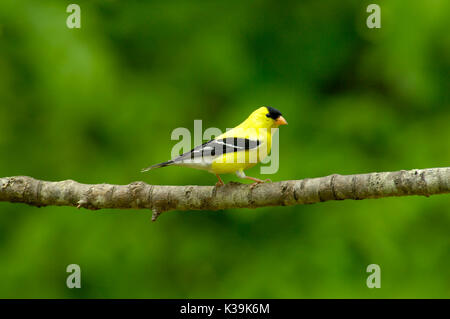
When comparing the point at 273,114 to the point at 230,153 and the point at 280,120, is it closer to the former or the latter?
the point at 280,120

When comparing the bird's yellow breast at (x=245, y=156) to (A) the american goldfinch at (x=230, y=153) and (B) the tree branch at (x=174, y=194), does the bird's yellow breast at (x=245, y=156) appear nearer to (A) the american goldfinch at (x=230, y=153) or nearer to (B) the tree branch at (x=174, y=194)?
(A) the american goldfinch at (x=230, y=153)

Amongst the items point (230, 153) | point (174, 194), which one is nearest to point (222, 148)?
point (230, 153)

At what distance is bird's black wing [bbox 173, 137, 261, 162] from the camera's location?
12.6 ft

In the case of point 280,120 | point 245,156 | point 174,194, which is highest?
point 280,120

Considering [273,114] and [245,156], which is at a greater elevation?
[273,114]

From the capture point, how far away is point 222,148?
12.7 ft

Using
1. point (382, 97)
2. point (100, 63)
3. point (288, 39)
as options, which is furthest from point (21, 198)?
point (382, 97)

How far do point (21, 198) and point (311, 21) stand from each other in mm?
3592

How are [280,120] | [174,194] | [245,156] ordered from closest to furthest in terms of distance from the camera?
[174,194] < [245,156] < [280,120]

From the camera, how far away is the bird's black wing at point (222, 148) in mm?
3852

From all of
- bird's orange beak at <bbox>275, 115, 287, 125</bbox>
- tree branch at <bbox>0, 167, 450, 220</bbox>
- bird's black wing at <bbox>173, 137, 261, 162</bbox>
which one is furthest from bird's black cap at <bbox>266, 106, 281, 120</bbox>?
tree branch at <bbox>0, 167, 450, 220</bbox>

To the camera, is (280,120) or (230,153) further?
(280,120)

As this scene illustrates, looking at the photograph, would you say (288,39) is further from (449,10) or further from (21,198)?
(21,198)

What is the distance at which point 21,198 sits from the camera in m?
3.76
